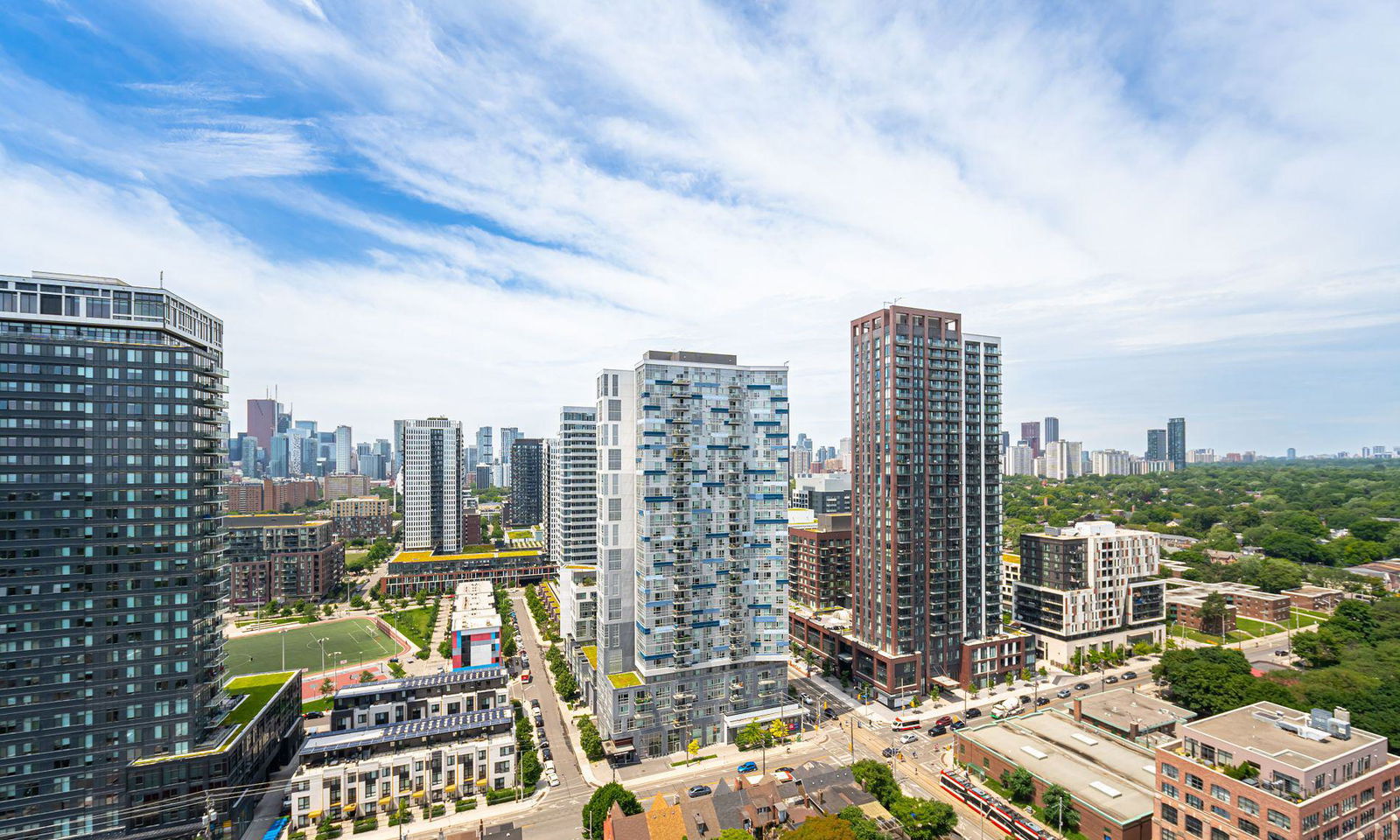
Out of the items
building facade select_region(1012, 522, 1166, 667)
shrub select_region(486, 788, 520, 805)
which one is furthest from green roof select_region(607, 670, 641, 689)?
building facade select_region(1012, 522, 1166, 667)

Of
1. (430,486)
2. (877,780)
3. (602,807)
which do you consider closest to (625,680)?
(602,807)

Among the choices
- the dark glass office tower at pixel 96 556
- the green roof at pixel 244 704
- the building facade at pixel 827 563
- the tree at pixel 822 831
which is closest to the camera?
the tree at pixel 822 831

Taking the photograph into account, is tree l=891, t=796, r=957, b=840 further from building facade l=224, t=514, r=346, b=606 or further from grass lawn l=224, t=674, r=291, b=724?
building facade l=224, t=514, r=346, b=606

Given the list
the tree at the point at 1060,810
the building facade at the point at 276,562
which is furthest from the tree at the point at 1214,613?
the building facade at the point at 276,562

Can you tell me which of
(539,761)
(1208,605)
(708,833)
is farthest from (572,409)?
(1208,605)

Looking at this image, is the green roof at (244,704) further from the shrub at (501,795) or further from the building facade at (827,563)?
the building facade at (827,563)

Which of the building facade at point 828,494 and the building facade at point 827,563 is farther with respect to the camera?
the building facade at point 828,494
